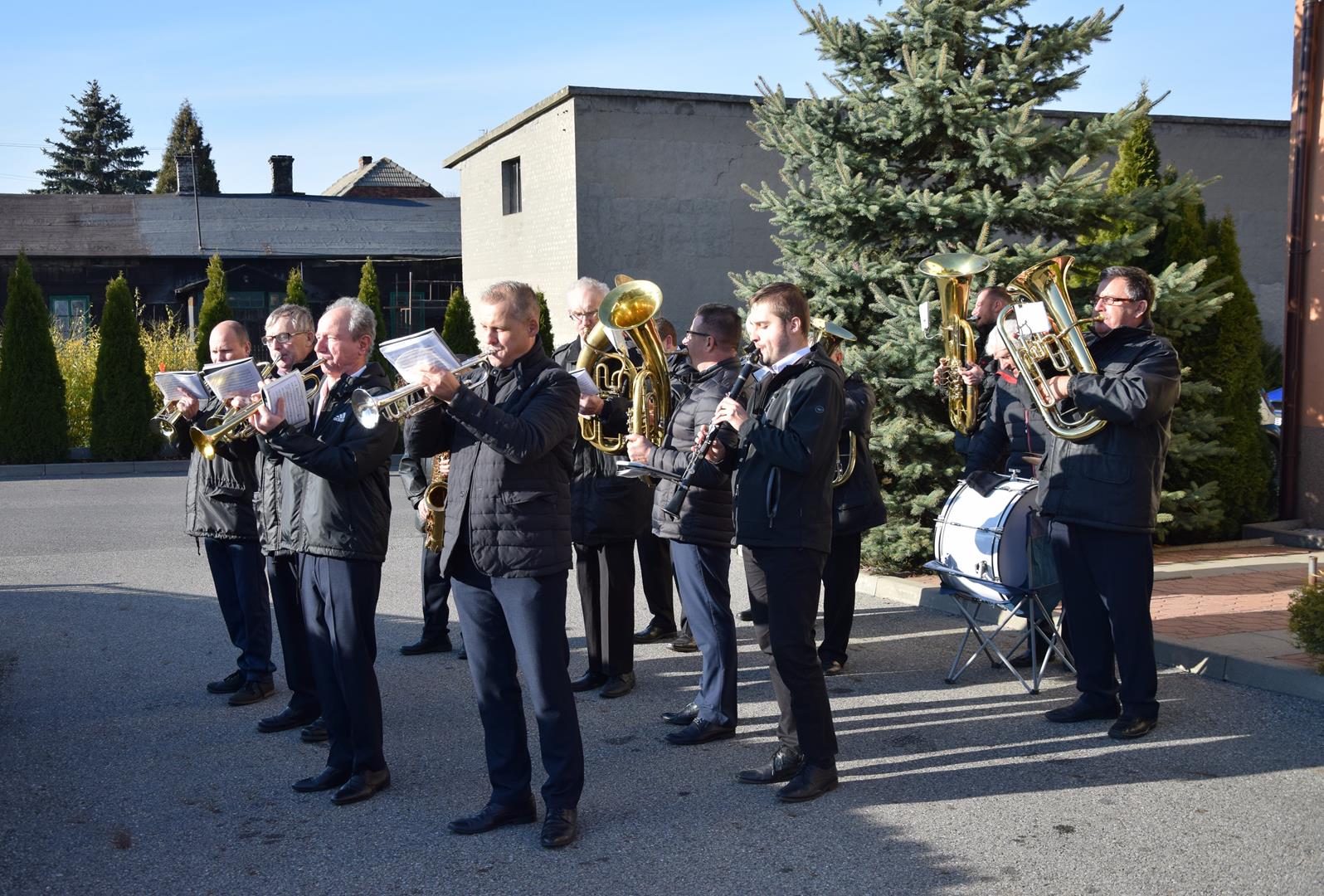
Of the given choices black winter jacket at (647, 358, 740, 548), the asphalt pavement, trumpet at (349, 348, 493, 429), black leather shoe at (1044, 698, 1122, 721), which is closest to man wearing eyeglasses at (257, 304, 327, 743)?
the asphalt pavement

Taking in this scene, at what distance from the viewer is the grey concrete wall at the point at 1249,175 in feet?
72.4

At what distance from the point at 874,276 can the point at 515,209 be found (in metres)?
15.6

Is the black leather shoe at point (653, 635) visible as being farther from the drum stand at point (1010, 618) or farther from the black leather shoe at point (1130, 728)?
the black leather shoe at point (1130, 728)

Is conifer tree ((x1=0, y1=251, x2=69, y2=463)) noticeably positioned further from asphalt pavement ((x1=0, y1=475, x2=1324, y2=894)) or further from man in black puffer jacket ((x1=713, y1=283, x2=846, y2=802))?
man in black puffer jacket ((x1=713, y1=283, x2=846, y2=802))

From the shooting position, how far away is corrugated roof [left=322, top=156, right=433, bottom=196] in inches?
2189

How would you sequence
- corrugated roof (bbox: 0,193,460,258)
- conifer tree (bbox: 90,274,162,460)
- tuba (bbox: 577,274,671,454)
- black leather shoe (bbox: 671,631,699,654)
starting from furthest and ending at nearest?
corrugated roof (bbox: 0,193,460,258) → conifer tree (bbox: 90,274,162,460) → black leather shoe (bbox: 671,631,699,654) → tuba (bbox: 577,274,671,454)

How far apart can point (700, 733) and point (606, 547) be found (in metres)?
1.28

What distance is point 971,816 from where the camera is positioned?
464 centimetres

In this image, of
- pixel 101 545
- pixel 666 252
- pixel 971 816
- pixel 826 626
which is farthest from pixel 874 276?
pixel 666 252

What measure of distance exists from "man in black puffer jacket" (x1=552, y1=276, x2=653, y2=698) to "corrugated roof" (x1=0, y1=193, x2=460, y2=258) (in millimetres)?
27861

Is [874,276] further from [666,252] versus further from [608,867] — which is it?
[666,252]

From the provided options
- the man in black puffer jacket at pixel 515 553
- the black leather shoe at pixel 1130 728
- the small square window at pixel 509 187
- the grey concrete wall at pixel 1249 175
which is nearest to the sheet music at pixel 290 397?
the man in black puffer jacket at pixel 515 553

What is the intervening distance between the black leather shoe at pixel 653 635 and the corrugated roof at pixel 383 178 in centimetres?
5091

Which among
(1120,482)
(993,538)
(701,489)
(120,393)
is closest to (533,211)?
(120,393)
